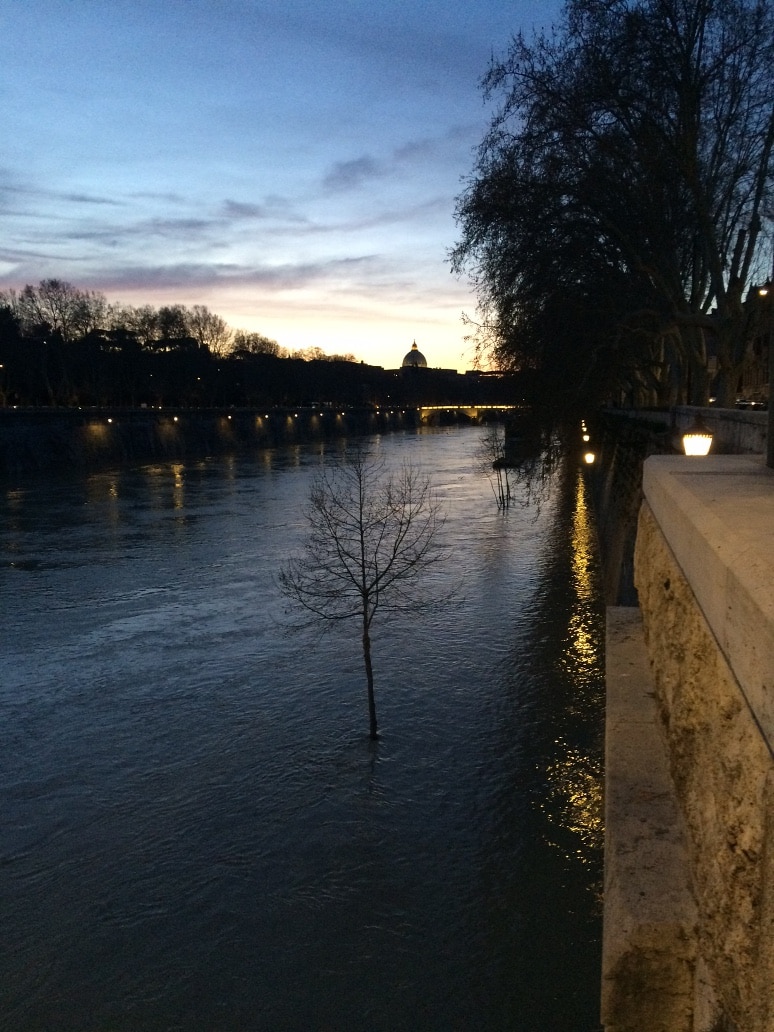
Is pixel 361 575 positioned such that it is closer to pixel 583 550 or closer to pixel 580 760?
pixel 583 550

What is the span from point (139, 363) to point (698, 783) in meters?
98.8

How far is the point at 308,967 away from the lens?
10.1 metres

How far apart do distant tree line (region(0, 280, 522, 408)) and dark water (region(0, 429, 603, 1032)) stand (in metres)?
64.6

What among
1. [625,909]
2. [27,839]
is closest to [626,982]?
[625,909]

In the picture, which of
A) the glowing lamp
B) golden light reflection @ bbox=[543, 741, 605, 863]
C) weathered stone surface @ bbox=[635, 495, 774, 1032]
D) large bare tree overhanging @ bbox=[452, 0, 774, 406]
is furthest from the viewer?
large bare tree overhanging @ bbox=[452, 0, 774, 406]

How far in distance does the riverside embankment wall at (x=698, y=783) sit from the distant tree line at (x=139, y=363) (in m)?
80.1

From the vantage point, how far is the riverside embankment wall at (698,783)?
7.45ft

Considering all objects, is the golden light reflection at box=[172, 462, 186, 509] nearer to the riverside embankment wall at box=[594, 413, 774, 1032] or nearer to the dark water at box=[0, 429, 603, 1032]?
the dark water at box=[0, 429, 603, 1032]

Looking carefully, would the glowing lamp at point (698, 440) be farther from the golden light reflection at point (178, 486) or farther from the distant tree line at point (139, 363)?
the distant tree line at point (139, 363)

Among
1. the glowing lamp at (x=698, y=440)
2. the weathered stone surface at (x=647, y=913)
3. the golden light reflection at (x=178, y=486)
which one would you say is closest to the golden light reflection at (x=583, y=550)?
the glowing lamp at (x=698, y=440)

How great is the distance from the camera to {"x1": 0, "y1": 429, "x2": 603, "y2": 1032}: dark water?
973 centimetres

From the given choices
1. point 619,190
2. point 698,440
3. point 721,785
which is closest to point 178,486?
point 619,190

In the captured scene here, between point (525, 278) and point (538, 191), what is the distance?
2.12 meters

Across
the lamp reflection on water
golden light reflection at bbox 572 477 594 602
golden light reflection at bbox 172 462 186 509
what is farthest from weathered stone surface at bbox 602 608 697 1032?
golden light reflection at bbox 172 462 186 509
